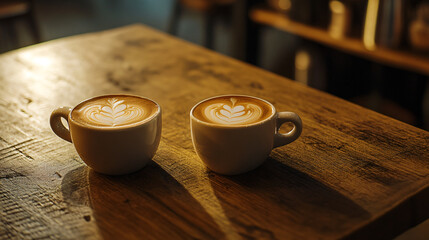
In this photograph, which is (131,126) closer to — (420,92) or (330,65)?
(420,92)

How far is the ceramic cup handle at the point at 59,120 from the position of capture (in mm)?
836

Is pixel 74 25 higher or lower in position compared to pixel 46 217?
lower

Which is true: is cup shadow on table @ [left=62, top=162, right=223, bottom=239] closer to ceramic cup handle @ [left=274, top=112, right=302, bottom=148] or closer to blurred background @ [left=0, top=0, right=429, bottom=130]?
ceramic cup handle @ [left=274, top=112, right=302, bottom=148]

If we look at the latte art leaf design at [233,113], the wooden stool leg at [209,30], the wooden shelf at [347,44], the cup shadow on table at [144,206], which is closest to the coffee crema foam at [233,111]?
the latte art leaf design at [233,113]

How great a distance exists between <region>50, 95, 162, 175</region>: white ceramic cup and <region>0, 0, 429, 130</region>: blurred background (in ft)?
4.49

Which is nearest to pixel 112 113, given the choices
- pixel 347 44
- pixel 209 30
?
pixel 347 44

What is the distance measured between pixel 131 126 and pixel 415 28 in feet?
4.82

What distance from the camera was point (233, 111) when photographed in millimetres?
830

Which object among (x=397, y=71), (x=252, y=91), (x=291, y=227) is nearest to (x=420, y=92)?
(x=397, y=71)

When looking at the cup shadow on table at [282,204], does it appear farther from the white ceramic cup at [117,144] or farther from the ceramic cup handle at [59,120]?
the ceramic cup handle at [59,120]

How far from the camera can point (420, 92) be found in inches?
91.7

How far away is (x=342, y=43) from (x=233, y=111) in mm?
1472

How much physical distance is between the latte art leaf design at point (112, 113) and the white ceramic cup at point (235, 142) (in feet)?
0.33

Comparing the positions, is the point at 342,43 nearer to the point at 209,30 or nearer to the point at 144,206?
the point at 209,30
